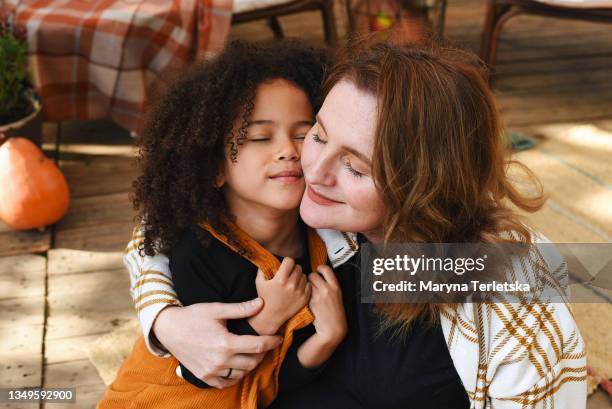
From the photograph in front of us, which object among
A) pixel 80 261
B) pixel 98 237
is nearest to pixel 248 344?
pixel 80 261

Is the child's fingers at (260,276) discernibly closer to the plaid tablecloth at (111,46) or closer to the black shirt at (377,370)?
the black shirt at (377,370)

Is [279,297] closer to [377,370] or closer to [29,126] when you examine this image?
[377,370]

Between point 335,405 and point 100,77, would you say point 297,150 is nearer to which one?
point 335,405

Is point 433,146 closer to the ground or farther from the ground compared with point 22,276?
farther from the ground

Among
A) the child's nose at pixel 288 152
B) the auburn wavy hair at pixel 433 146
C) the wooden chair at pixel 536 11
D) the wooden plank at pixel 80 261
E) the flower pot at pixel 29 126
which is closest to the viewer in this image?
the auburn wavy hair at pixel 433 146

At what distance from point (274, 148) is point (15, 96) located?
1534 mm

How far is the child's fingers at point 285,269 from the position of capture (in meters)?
1.27

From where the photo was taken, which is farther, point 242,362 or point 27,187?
point 27,187

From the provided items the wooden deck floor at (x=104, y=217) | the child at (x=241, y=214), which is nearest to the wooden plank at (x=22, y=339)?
the wooden deck floor at (x=104, y=217)

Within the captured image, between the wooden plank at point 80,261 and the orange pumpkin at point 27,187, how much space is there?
0.43ft

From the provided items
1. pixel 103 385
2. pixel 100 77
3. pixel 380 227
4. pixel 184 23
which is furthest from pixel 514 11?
pixel 103 385

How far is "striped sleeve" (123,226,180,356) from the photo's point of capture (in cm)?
134

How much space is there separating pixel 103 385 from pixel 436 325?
33.9 inches

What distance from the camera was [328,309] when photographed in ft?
4.21
